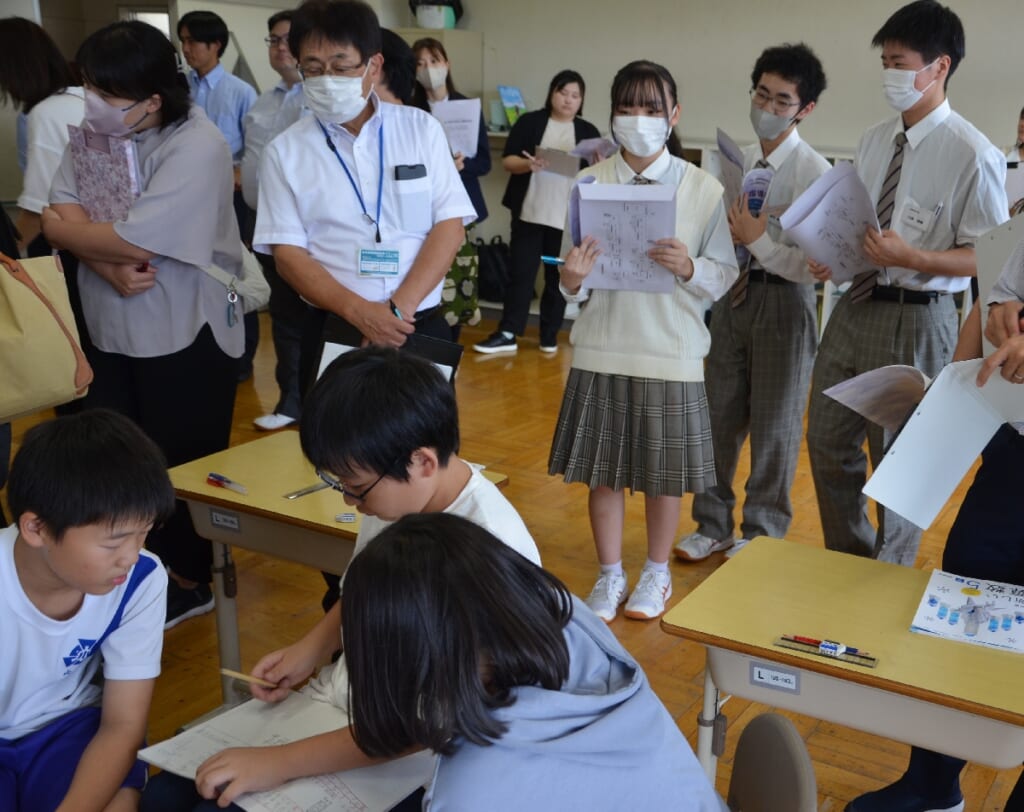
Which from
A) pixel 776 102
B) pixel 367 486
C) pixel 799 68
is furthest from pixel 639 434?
pixel 367 486

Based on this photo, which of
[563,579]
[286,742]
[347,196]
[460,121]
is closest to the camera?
[286,742]

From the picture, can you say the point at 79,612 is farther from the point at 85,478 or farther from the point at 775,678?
the point at 775,678

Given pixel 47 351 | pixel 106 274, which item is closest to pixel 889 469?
pixel 47 351

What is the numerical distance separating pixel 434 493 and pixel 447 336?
1.32 meters

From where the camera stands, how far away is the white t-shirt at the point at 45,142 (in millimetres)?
3012

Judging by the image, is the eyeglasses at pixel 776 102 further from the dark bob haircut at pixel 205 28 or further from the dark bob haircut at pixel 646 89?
the dark bob haircut at pixel 205 28

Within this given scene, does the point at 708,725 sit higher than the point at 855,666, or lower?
lower

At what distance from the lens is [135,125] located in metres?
2.51

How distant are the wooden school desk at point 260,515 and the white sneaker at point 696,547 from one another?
1.35 metres

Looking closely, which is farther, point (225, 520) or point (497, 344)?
point (497, 344)

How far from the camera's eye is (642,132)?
8.75 ft

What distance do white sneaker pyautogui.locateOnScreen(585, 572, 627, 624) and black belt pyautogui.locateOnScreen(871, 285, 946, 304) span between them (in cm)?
108

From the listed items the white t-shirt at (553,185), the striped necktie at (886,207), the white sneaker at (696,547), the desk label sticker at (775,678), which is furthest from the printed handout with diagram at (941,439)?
the white t-shirt at (553,185)

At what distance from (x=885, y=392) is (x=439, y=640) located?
1.17m
